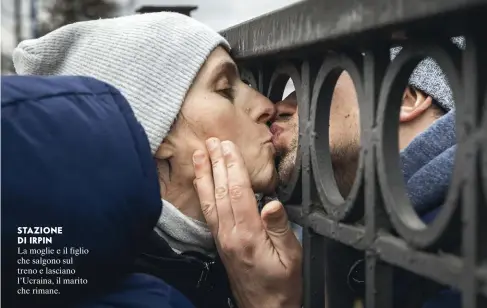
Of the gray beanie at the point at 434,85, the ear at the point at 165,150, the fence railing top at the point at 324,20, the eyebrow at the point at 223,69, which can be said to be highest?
the fence railing top at the point at 324,20

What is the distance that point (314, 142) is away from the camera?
163 cm

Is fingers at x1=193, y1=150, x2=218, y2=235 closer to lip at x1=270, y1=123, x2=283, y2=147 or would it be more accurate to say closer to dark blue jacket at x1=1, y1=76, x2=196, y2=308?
lip at x1=270, y1=123, x2=283, y2=147

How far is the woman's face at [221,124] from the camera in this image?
206 centimetres

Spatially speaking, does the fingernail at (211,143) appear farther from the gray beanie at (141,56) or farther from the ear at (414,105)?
the ear at (414,105)

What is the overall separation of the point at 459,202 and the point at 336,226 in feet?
1.46

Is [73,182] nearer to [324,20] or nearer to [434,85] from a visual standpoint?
[324,20]

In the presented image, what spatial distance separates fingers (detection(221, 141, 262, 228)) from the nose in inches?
5.3

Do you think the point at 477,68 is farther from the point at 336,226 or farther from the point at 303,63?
the point at 303,63

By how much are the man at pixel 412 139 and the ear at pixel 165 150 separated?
0.95ft

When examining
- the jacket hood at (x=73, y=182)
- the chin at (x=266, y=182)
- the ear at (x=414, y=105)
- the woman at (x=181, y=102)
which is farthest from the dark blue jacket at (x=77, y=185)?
the ear at (x=414, y=105)

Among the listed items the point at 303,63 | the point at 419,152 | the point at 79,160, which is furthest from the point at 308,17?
the point at 419,152

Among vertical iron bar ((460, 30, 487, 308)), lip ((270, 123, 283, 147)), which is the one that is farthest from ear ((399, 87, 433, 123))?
vertical iron bar ((460, 30, 487, 308))

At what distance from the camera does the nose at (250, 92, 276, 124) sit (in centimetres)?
212

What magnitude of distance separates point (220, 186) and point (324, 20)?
0.68 m
